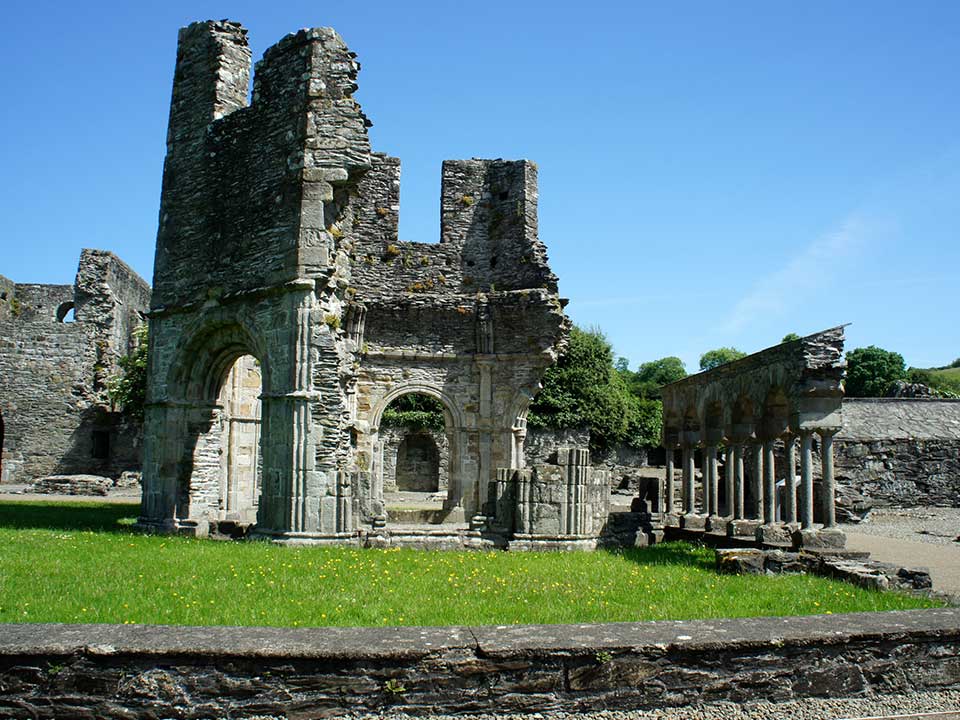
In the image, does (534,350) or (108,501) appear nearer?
(534,350)

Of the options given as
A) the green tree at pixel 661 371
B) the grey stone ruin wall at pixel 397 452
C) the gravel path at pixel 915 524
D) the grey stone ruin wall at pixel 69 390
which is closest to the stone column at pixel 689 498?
the gravel path at pixel 915 524

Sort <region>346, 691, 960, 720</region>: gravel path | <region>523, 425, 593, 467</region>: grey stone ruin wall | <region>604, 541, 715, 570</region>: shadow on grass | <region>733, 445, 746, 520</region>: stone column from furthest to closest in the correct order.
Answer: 1. <region>523, 425, 593, 467</region>: grey stone ruin wall
2. <region>733, 445, 746, 520</region>: stone column
3. <region>604, 541, 715, 570</region>: shadow on grass
4. <region>346, 691, 960, 720</region>: gravel path

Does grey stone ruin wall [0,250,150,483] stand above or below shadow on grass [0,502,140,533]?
above

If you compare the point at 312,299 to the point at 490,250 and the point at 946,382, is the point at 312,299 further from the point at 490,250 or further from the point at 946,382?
the point at 946,382

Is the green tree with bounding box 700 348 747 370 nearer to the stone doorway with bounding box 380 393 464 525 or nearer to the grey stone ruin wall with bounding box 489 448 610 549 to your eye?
the stone doorway with bounding box 380 393 464 525

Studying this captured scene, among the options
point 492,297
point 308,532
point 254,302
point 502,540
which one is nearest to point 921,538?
point 502,540

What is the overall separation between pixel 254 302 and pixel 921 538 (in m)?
13.5

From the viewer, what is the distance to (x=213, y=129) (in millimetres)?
16578

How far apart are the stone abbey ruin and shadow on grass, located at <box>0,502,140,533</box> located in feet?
3.31

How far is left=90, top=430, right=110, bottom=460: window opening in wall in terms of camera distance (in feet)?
100

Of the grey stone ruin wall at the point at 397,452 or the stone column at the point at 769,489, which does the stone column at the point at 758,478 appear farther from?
the grey stone ruin wall at the point at 397,452

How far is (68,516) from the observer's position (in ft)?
58.0

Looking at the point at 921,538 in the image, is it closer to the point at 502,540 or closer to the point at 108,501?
the point at 502,540

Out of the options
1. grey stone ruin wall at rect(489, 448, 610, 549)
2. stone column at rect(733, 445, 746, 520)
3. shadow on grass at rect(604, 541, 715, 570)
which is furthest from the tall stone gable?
stone column at rect(733, 445, 746, 520)
